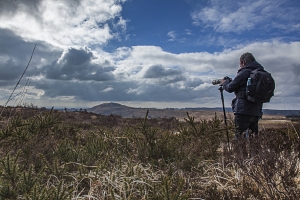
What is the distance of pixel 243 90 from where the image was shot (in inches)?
181

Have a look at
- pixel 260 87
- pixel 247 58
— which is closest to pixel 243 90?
pixel 260 87

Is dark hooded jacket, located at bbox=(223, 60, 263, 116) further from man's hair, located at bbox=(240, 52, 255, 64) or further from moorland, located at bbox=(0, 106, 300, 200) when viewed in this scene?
moorland, located at bbox=(0, 106, 300, 200)

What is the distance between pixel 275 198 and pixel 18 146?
321 centimetres

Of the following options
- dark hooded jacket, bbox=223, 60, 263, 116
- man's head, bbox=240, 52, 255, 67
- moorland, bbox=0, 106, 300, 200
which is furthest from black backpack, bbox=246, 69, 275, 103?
moorland, bbox=0, 106, 300, 200

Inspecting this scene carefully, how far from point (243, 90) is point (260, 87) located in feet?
1.34

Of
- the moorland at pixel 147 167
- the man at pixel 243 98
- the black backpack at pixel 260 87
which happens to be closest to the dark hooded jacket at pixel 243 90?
the man at pixel 243 98

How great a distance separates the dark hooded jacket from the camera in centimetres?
454

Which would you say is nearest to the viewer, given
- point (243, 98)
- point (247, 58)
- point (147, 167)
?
point (147, 167)

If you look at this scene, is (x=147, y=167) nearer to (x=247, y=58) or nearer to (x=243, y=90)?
(x=243, y=90)

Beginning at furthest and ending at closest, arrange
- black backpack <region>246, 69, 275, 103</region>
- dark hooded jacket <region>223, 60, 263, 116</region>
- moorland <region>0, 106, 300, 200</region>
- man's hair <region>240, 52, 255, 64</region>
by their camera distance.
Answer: man's hair <region>240, 52, 255, 64</region>
dark hooded jacket <region>223, 60, 263, 116</region>
black backpack <region>246, 69, 275, 103</region>
moorland <region>0, 106, 300, 200</region>

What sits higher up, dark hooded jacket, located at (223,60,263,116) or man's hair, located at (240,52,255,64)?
man's hair, located at (240,52,255,64)

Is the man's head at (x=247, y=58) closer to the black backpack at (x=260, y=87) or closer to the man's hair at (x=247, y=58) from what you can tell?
the man's hair at (x=247, y=58)

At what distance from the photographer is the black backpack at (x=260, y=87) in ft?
13.9

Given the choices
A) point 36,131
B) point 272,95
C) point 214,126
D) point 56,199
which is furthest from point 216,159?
point 36,131
